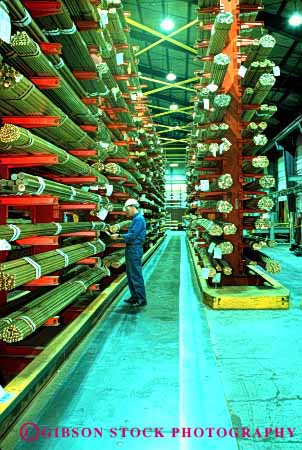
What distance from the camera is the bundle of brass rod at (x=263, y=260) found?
5.63 meters

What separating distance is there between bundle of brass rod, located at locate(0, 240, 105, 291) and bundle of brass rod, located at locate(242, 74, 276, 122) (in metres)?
3.53

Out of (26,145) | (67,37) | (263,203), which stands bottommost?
(263,203)

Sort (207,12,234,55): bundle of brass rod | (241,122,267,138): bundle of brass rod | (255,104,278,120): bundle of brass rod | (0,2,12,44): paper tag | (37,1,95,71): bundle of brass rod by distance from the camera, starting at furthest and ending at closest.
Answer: (255,104,278,120): bundle of brass rod
(241,122,267,138): bundle of brass rod
(207,12,234,55): bundle of brass rod
(37,1,95,71): bundle of brass rod
(0,2,12,44): paper tag

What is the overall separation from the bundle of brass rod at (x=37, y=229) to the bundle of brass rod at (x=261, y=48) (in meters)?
3.57

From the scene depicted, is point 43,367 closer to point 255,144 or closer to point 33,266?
point 33,266

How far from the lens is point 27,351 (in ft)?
11.3

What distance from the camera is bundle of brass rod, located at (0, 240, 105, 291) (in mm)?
2600

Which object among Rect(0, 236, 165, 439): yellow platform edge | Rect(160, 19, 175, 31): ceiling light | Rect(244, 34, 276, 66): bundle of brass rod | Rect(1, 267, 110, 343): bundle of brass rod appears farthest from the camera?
Rect(160, 19, 175, 31): ceiling light

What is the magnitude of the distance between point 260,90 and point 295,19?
584 centimetres

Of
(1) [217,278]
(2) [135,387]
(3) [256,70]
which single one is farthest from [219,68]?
(2) [135,387]

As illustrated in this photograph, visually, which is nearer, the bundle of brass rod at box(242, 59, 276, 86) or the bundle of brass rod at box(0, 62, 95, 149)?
Answer: the bundle of brass rod at box(0, 62, 95, 149)

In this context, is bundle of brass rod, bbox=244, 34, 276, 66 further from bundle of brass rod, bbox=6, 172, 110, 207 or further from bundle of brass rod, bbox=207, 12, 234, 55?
bundle of brass rod, bbox=6, 172, 110, 207

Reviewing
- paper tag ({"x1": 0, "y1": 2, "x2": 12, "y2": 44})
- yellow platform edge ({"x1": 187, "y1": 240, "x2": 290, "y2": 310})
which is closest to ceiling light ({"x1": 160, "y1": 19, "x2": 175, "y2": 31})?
yellow platform edge ({"x1": 187, "y1": 240, "x2": 290, "y2": 310})

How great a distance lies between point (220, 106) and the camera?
5.77 m
